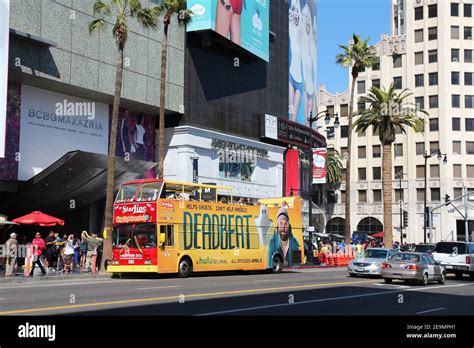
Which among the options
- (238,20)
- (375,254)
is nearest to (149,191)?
(375,254)

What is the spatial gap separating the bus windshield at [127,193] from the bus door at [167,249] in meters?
1.96

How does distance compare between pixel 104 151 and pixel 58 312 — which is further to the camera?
pixel 104 151

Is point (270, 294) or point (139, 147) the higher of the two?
point (139, 147)

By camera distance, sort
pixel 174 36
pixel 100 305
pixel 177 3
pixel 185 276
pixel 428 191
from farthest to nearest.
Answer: pixel 428 191 < pixel 174 36 < pixel 177 3 < pixel 185 276 < pixel 100 305

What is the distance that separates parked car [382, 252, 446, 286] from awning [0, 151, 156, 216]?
1763 cm

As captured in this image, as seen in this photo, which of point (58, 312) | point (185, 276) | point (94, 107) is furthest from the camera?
point (94, 107)

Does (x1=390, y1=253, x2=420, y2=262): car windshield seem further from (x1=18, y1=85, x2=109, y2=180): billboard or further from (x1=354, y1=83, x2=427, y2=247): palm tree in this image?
(x1=354, y1=83, x2=427, y2=247): palm tree

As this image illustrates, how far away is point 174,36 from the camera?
153ft

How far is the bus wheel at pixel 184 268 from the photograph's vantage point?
2947 cm
